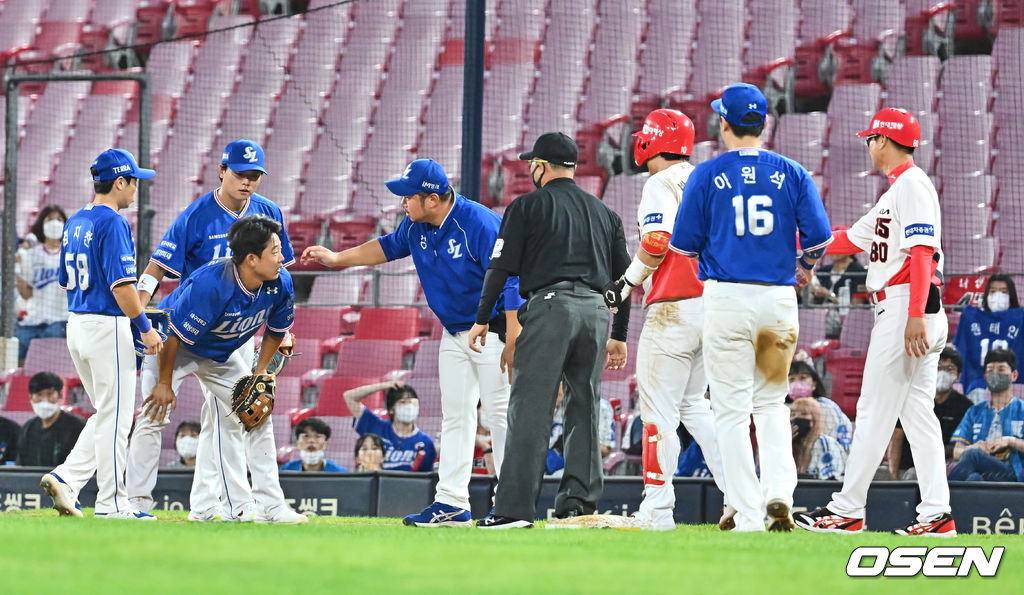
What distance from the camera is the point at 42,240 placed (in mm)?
11891

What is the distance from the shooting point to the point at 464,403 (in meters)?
5.95

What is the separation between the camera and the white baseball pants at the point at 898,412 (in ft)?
18.2

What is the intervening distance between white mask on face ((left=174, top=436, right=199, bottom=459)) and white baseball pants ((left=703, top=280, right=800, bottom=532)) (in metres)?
4.68

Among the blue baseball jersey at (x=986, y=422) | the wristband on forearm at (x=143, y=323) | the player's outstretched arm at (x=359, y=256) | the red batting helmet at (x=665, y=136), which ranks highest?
the red batting helmet at (x=665, y=136)

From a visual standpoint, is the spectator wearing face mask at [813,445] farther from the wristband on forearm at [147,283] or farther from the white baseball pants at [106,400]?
the white baseball pants at [106,400]

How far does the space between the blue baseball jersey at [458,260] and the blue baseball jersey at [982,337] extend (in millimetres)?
3880

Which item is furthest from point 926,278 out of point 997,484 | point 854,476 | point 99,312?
point 99,312

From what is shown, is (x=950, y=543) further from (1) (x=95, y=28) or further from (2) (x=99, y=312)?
(1) (x=95, y=28)

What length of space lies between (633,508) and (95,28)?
40.9ft

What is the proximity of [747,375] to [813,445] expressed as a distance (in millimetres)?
2933

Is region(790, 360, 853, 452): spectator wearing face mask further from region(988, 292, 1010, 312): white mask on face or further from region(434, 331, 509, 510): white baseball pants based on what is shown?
region(434, 331, 509, 510): white baseball pants

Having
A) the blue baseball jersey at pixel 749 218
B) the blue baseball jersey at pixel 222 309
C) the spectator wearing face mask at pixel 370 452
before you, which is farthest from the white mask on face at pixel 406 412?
the blue baseball jersey at pixel 749 218

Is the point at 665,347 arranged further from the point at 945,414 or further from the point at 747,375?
the point at 945,414

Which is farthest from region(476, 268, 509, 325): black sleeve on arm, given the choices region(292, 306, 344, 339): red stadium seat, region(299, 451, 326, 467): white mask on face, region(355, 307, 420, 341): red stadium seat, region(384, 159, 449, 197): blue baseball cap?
region(292, 306, 344, 339): red stadium seat
